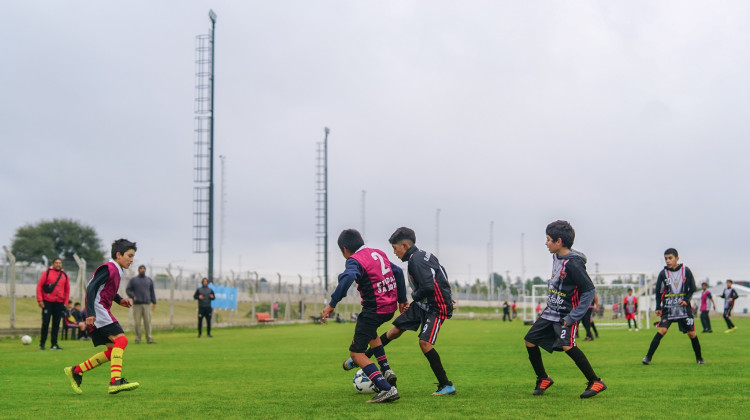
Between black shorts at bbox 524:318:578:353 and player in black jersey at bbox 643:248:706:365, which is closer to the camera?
black shorts at bbox 524:318:578:353

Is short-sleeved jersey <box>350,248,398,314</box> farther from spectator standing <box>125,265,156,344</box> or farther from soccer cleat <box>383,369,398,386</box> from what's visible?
spectator standing <box>125,265,156,344</box>

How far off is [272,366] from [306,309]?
128ft

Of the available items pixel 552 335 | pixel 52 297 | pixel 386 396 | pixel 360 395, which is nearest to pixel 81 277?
pixel 52 297

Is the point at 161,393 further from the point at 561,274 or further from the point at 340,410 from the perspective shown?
the point at 561,274

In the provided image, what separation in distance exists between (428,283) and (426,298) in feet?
0.89

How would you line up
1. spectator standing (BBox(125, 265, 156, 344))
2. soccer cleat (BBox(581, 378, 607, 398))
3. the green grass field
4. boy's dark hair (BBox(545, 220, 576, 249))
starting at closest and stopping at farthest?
the green grass field < soccer cleat (BBox(581, 378, 607, 398)) < boy's dark hair (BBox(545, 220, 576, 249)) < spectator standing (BBox(125, 265, 156, 344))

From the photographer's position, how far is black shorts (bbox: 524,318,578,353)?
793 cm

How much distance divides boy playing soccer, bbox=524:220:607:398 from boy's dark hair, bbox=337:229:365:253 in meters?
1.97

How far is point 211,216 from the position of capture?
36906 millimetres

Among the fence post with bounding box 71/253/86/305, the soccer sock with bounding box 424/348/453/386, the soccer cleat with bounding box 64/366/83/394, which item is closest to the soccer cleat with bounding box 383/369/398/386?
the soccer sock with bounding box 424/348/453/386

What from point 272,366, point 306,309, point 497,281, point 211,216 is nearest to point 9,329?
point 272,366

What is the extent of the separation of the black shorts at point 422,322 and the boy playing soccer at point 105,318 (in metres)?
3.13

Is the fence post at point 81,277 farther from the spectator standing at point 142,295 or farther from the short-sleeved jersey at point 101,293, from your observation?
the short-sleeved jersey at point 101,293

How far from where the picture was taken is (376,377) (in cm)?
774
